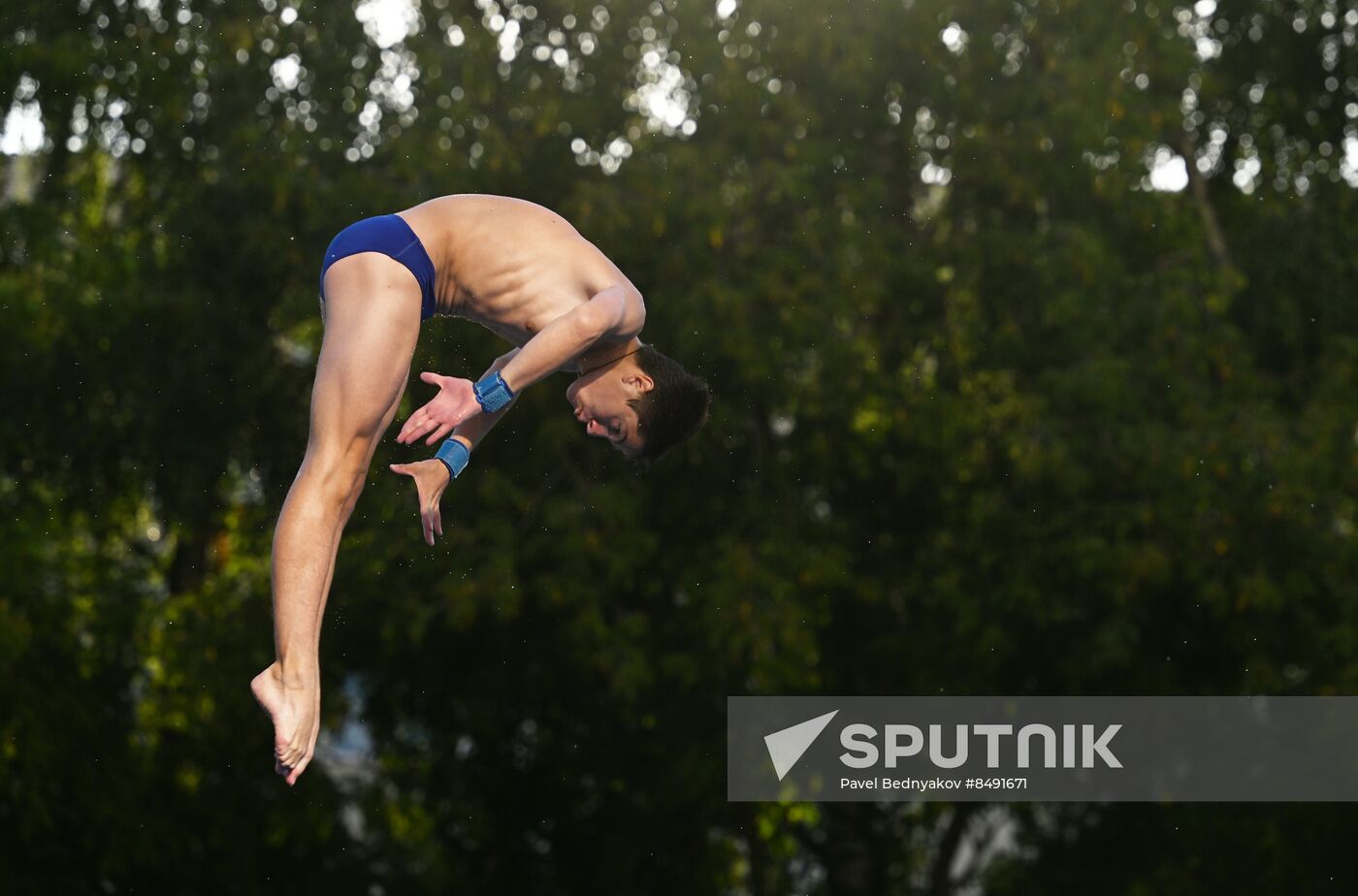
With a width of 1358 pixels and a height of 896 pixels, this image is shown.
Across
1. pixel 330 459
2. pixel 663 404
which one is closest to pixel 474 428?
pixel 663 404

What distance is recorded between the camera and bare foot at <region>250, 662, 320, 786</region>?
170 inches

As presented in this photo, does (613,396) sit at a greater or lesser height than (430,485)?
greater

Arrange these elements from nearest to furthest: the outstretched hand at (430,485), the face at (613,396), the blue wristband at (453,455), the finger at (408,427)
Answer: the finger at (408,427) → the outstretched hand at (430,485) → the blue wristband at (453,455) → the face at (613,396)

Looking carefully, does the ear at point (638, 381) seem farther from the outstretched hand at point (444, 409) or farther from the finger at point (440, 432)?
the finger at point (440, 432)

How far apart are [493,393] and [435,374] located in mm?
233

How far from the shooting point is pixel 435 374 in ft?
14.4

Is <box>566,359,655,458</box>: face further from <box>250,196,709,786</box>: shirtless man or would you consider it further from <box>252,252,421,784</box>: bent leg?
<box>252,252,421,784</box>: bent leg

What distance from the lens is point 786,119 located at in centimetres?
1137

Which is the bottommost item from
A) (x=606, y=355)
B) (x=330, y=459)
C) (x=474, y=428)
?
(x=330, y=459)

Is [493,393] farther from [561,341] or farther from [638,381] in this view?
[638,381]

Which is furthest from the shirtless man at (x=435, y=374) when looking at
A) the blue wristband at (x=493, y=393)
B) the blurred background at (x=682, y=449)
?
the blurred background at (x=682, y=449)

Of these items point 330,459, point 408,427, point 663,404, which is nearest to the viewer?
point 408,427

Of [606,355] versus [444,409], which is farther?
[606,355]

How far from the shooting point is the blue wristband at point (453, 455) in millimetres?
4770
